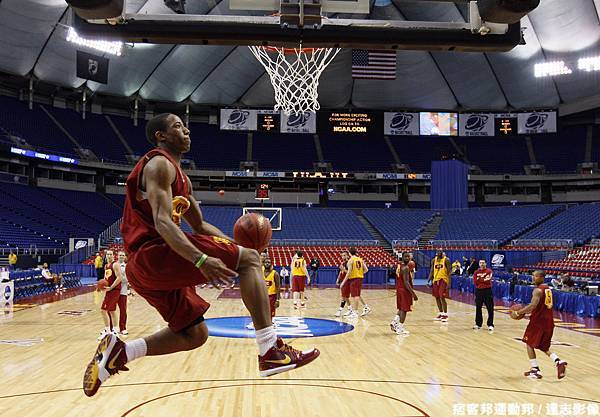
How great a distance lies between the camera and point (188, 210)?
3.58 m

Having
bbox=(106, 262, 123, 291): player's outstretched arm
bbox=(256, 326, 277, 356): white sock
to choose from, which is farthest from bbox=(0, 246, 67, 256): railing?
bbox=(256, 326, 277, 356): white sock

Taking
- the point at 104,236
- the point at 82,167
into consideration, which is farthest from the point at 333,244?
the point at 82,167

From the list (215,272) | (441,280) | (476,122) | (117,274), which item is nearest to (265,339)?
(215,272)

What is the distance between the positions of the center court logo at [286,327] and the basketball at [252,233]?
6750 millimetres

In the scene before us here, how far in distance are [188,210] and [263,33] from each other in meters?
2.54

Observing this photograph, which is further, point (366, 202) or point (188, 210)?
point (366, 202)

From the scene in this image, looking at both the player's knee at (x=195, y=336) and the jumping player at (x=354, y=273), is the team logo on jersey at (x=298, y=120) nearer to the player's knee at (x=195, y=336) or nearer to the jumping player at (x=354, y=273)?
the jumping player at (x=354, y=273)

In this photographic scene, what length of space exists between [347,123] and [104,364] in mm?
35593

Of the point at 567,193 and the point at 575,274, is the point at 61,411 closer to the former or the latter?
the point at 575,274

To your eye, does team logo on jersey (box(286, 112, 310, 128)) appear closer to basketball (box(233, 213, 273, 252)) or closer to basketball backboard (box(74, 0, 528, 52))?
basketball backboard (box(74, 0, 528, 52))

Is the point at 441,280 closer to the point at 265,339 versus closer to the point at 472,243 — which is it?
the point at 265,339

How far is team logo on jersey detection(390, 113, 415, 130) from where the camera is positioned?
139 ft

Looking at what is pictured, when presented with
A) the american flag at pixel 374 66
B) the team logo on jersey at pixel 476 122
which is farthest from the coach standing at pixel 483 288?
the team logo on jersey at pixel 476 122

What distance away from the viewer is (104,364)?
3461mm
